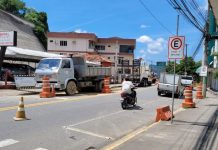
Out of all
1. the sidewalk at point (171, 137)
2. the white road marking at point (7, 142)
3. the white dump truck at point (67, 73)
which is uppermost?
the white dump truck at point (67, 73)

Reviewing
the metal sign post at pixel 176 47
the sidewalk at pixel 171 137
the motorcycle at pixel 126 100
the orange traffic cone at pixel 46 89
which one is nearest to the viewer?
the sidewalk at pixel 171 137

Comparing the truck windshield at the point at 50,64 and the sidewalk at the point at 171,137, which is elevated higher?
the truck windshield at the point at 50,64

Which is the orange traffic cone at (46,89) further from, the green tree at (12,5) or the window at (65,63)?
the green tree at (12,5)

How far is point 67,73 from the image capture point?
25000 millimetres

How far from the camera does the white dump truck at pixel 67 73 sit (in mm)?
24109

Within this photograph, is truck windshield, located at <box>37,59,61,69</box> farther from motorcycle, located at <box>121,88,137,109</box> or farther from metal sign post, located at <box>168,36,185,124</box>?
metal sign post, located at <box>168,36,185,124</box>

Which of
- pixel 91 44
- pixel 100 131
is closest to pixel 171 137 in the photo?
pixel 100 131

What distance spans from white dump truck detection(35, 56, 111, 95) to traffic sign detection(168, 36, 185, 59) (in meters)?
11.7

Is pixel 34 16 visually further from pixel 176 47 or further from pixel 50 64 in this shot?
pixel 176 47

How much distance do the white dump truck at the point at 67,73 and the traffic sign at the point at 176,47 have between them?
1168 cm

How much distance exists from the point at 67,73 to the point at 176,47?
12520 mm

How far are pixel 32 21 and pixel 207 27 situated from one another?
5544 cm

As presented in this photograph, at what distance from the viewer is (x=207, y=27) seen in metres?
33.7

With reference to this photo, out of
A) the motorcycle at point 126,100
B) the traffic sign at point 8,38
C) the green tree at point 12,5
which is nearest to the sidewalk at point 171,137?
the motorcycle at point 126,100
